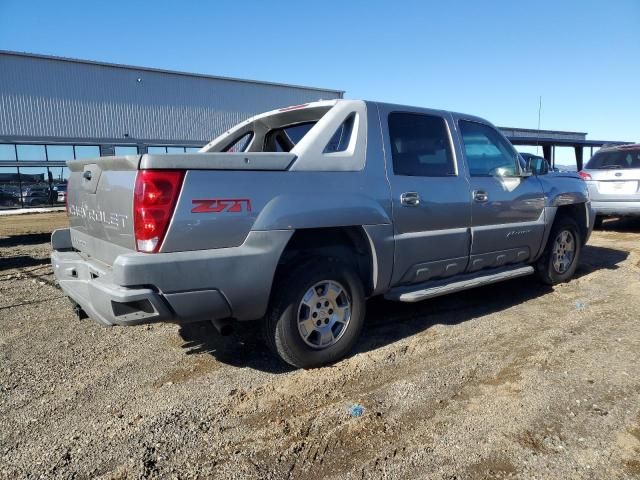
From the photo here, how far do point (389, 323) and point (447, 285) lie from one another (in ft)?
2.27

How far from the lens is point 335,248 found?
3641mm

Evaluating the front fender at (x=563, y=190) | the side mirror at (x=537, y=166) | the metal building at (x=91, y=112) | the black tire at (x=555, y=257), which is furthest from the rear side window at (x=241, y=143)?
the metal building at (x=91, y=112)

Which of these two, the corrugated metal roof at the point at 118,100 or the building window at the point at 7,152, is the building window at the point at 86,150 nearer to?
the corrugated metal roof at the point at 118,100

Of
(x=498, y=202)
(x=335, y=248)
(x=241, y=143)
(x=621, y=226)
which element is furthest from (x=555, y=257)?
(x=621, y=226)

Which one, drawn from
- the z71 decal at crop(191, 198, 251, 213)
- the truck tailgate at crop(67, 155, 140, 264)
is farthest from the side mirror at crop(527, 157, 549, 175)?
the truck tailgate at crop(67, 155, 140, 264)

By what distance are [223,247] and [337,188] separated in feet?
3.20

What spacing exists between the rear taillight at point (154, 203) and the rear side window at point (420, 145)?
184 centimetres

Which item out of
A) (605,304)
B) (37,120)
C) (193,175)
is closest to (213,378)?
(193,175)

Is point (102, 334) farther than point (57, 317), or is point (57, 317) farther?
point (57, 317)

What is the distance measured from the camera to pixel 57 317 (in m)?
4.78

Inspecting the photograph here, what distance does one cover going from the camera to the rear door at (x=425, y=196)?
12.6ft

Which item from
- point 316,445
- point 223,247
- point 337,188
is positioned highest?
point 337,188

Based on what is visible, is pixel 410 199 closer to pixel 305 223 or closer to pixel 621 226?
pixel 305 223

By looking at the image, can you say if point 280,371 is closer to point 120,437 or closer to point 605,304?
point 120,437
